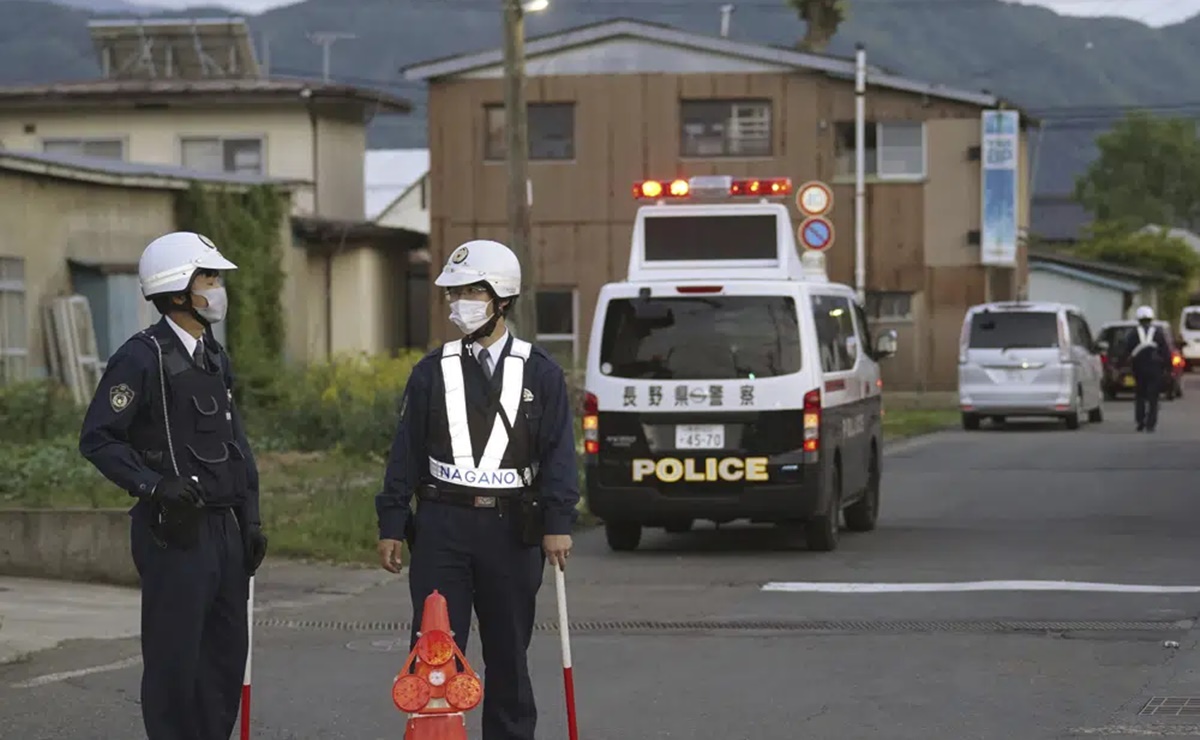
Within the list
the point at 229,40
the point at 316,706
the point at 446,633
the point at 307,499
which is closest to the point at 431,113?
the point at 229,40

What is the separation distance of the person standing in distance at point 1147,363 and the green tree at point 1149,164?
9747 cm

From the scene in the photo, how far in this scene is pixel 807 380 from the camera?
1493cm

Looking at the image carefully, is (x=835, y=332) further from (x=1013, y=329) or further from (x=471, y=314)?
(x=1013, y=329)

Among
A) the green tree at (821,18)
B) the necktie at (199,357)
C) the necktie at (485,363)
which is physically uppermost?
the green tree at (821,18)

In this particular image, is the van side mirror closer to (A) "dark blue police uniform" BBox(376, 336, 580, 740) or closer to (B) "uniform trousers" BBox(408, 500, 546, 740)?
(A) "dark blue police uniform" BBox(376, 336, 580, 740)

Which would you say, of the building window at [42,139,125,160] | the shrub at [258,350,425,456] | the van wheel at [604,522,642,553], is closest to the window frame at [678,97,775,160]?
the building window at [42,139,125,160]

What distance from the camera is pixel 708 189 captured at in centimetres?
1716

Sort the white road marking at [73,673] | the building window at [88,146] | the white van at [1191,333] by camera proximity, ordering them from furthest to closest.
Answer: the white van at [1191,333]
the building window at [88,146]
the white road marking at [73,673]

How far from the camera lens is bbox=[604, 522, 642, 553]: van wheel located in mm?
15883

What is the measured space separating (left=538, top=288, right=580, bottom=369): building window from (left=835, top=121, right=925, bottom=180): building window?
5.96m

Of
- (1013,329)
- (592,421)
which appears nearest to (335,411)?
(592,421)

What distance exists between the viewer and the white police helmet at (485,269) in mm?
7211

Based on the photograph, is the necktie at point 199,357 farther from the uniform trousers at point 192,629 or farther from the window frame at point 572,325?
the window frame at point 572,325

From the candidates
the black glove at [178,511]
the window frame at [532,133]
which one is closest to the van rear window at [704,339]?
the black glove at [178,511]
